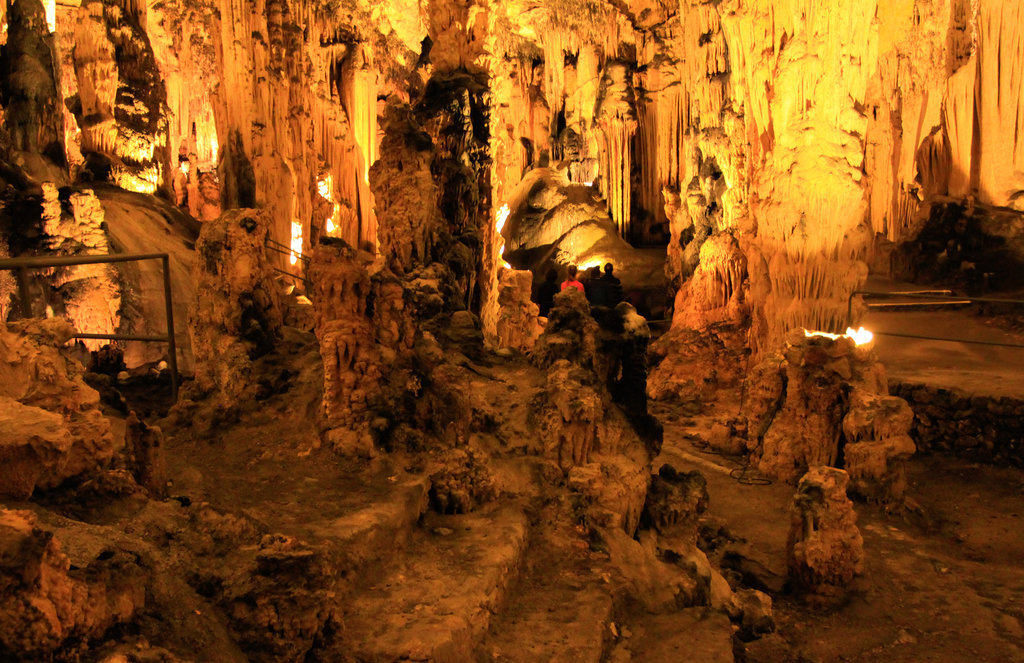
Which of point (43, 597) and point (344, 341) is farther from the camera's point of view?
point (344, 341)

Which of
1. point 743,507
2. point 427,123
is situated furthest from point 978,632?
point 427,123

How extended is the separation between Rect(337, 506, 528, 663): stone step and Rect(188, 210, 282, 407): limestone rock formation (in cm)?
224

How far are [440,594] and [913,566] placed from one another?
4834mm

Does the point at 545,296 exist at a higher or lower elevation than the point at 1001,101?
lower

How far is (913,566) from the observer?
612 cm

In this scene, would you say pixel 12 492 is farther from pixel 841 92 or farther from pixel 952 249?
pixel 952 249

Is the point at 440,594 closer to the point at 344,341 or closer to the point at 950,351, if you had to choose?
the point at 344,341

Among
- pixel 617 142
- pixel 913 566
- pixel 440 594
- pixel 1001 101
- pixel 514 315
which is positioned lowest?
pixel 913 566

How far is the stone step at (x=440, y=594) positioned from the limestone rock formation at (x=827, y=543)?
270 centimetres

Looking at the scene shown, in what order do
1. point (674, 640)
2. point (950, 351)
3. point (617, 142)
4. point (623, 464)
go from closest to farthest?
1. point (674, 640)
2. point (623, 464)
3. point (950, 351)
4. point (617, 142)

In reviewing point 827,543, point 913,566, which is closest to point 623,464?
point 827,543

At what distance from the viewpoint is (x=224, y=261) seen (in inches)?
208

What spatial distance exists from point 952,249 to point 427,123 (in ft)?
36.1

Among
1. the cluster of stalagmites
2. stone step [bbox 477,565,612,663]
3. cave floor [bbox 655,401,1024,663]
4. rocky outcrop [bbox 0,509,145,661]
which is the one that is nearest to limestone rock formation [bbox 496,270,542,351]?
cave floor [bbox 655,401,1024,663]
